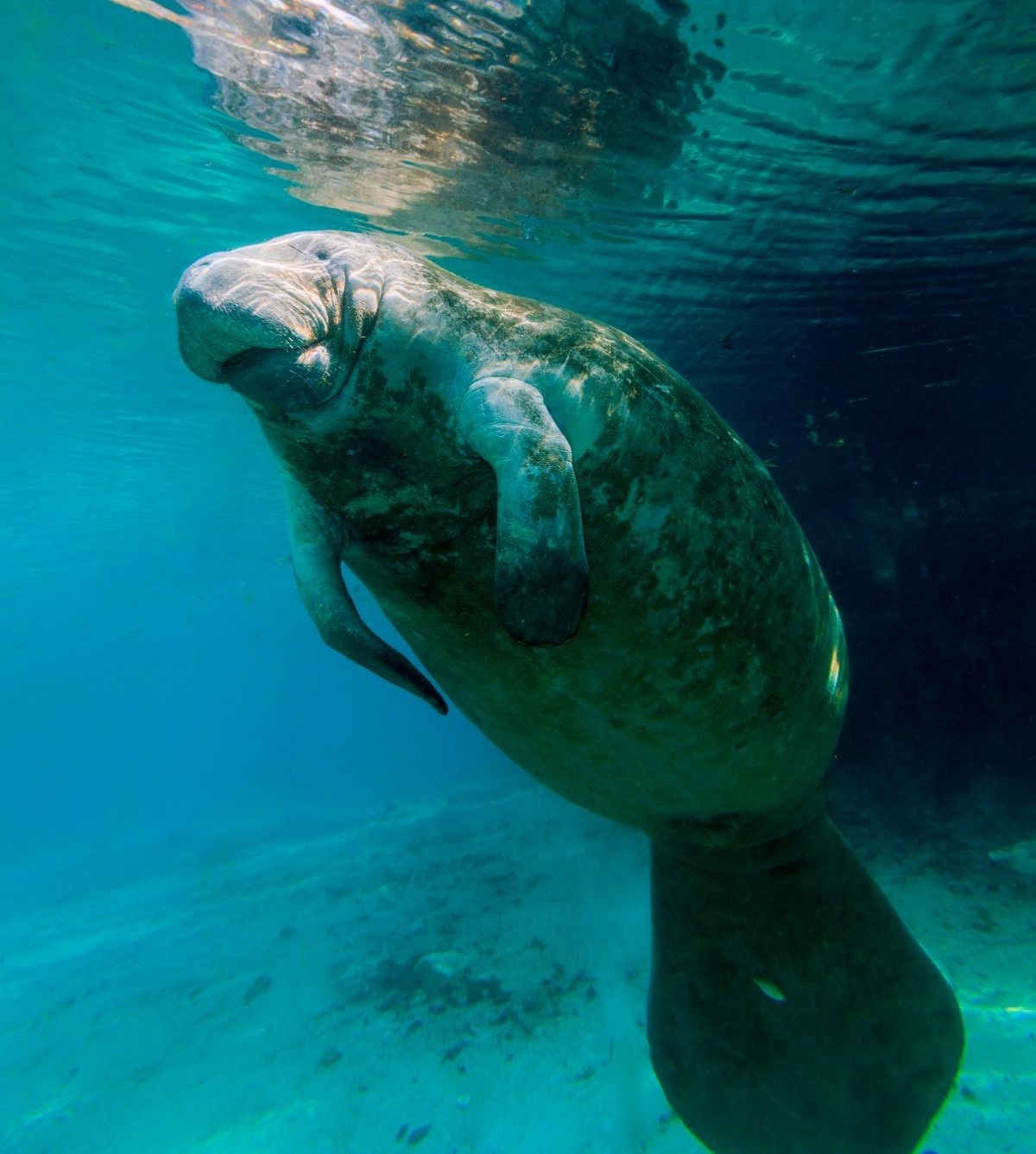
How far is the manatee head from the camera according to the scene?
191cm

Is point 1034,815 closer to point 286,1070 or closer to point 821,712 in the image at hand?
point 821,712

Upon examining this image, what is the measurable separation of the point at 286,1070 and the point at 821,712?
9.01 metres

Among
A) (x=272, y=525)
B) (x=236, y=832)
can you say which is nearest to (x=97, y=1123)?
(x=236, y=832)

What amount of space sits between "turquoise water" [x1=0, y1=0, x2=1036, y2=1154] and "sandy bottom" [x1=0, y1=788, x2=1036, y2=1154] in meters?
0.06

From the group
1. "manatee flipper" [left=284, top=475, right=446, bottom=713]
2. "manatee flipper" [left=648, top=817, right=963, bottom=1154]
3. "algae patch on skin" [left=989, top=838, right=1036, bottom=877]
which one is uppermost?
"manatee flipper" [left=284, top=475, right=446, bottom=713]

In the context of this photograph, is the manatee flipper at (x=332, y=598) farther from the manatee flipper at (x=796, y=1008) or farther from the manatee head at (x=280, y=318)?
the manatee flipper at (x=796, y=1008)

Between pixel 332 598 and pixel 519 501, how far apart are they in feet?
2.69

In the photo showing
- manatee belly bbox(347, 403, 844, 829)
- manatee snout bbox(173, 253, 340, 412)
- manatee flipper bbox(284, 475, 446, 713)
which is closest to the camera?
manatee snout bbox(173, 253, 340, 412)

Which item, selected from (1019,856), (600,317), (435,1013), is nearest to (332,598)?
(435,1013)

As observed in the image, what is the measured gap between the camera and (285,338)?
1.99 meters

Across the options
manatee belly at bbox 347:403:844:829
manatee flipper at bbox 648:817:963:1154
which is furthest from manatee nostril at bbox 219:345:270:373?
manatee flipper at bbox 648:817:963:1154

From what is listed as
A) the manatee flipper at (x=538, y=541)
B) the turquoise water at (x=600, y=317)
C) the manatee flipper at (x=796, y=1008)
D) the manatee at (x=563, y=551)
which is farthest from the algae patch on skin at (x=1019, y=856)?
the manatee flipper at (x=538, y=541)

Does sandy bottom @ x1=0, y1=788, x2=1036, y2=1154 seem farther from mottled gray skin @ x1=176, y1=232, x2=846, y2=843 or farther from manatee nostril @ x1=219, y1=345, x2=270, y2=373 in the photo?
manatee nostril @ x1=219, y1=345, x2=270, y2=373

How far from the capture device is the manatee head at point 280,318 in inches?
75.2
